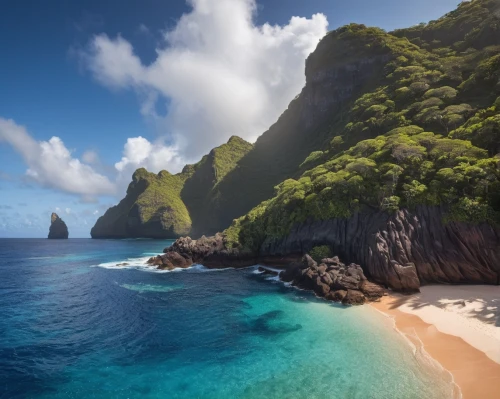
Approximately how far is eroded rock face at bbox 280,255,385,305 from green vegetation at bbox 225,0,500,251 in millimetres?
9459

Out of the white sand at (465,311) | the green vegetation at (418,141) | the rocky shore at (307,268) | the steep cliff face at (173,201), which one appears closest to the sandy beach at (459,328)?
the white sand at (465,311)

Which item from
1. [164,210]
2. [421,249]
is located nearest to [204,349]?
[421,249]

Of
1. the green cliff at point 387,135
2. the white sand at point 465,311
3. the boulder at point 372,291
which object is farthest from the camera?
the green cliff at point 387,135

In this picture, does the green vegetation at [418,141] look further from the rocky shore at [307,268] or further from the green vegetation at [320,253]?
the green vegetation at [320,253]

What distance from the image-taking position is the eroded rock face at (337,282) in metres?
33.7

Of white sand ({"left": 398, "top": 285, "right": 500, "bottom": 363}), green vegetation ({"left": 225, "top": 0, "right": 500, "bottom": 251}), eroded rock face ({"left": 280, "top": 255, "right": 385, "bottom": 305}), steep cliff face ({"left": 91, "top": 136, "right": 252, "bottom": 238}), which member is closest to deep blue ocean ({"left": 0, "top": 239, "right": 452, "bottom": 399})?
eroded rock face ({"left": 280, "top": 255, "right": 385, "bottom": 305})

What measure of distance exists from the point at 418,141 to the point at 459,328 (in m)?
30.7

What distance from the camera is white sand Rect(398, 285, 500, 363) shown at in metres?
22.3

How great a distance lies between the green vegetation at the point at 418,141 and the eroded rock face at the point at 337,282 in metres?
9.46

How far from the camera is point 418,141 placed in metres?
45.2

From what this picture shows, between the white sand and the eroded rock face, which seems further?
the eroded rock face

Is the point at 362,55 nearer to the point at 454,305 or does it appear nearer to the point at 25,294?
the point at 454,305

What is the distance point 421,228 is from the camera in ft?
121

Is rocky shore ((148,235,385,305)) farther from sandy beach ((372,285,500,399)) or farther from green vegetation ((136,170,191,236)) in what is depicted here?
green vegetation ((136,170,191,236))
